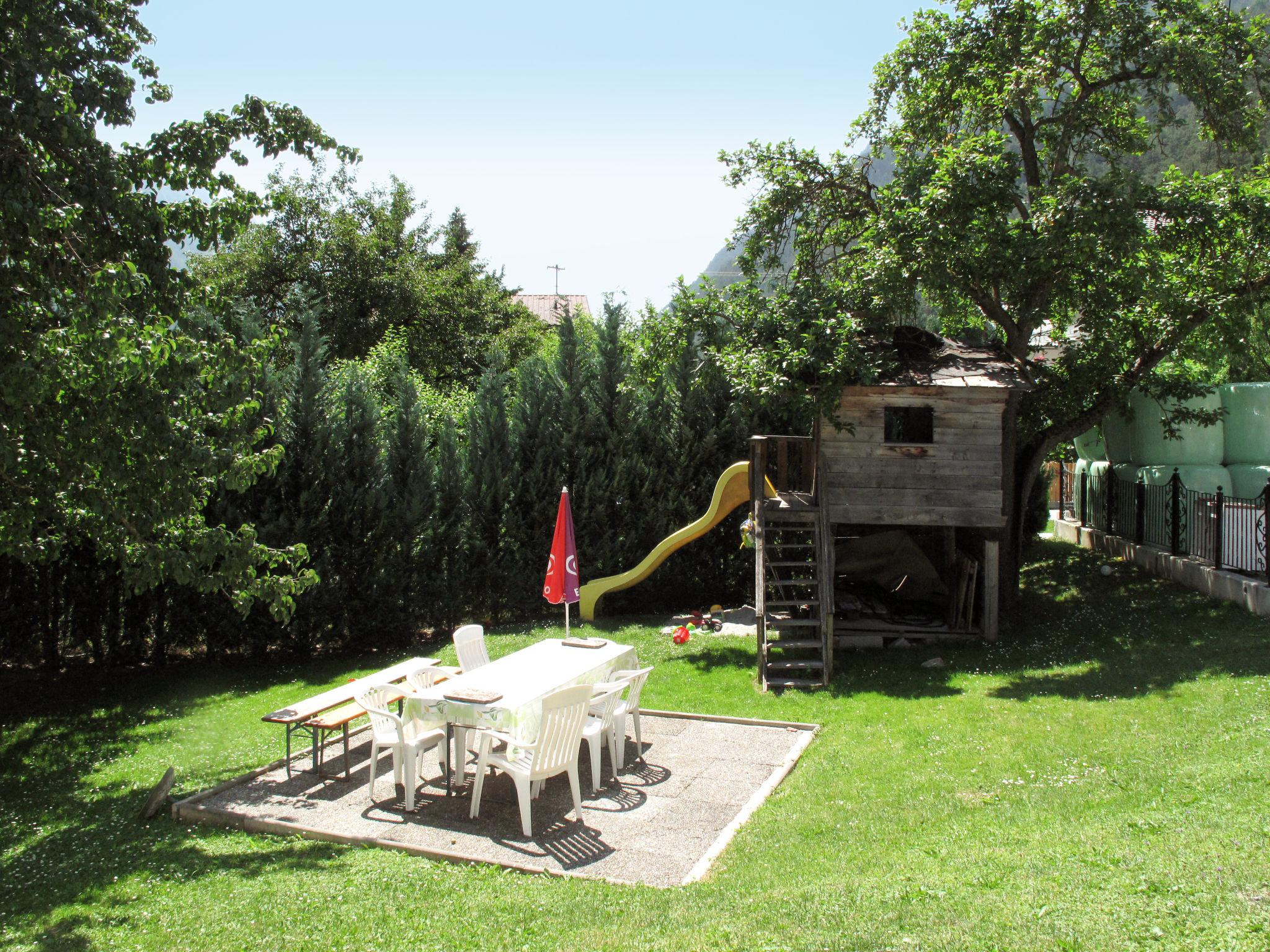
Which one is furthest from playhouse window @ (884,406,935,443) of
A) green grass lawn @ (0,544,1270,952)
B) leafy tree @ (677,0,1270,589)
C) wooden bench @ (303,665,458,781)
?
wooden bench @ (303,665,458,781)

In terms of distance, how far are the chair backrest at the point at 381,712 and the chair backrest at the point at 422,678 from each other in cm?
107

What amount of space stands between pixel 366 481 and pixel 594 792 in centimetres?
846

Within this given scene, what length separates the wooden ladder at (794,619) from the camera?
1238 cm

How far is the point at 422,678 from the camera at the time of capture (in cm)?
995

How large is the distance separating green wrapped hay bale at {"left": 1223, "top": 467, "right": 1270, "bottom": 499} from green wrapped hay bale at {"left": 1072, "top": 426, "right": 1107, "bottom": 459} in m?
3.59

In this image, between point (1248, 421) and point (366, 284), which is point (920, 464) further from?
point (366, 284)

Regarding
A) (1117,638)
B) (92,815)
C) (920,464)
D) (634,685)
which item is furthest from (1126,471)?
(92,815)

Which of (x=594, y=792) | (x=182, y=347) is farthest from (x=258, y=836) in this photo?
(x=182, y=347)

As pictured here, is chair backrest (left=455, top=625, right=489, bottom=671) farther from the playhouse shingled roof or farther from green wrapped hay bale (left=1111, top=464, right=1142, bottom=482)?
green wrapped hay bale (left=1111, top=464, right=1142, bottom=482)

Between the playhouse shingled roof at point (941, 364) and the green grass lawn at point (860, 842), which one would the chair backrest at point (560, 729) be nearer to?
the green grass lawn at point (860, 842)

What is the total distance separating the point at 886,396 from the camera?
544 inches

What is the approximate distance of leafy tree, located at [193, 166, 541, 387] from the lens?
93.8 ft

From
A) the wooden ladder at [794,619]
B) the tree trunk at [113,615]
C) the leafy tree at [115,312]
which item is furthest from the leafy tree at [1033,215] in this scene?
the tree trunk at [113,615]

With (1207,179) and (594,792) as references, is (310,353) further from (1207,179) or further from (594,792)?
(1207,179)
